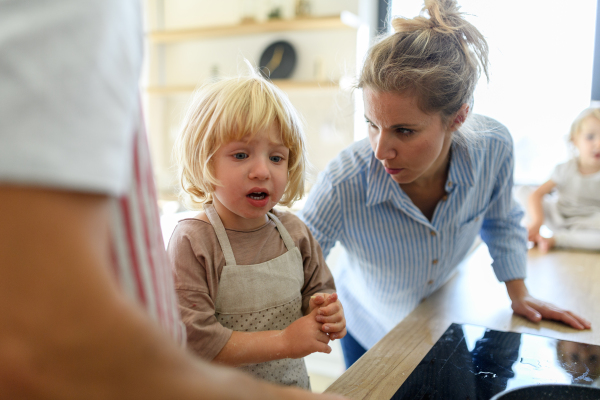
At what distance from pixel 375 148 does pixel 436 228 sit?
33cm

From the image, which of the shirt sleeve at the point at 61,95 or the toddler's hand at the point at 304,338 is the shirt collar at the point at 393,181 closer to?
the toddler's hand at the point at 304,338

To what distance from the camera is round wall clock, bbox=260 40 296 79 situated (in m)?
3.49

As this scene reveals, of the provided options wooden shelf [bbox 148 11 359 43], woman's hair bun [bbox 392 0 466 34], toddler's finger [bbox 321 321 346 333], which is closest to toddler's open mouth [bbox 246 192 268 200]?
toddler's finger [bbox 321 321 346 333]

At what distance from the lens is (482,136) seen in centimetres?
132

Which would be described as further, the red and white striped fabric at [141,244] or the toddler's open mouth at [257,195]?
the toddler's open mouth at [257,195]

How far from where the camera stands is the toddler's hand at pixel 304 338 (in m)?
0.76

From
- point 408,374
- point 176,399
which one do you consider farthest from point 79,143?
point 408,374

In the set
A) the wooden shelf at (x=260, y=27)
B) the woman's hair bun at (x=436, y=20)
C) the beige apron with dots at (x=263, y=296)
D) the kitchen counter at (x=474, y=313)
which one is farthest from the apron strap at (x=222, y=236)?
the wooden shelf at (x=260, y=27)

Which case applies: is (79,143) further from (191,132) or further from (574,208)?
(574,208)

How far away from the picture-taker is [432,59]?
110 cm

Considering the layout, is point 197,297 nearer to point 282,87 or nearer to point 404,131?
point 404,131

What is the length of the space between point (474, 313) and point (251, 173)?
0.73 meters

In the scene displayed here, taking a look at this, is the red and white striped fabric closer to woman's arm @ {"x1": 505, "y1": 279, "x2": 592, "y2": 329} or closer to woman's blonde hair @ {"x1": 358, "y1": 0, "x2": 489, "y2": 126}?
woman's blonde hair @ {"x1": 358, "y1": 0, "x2": 489, "y2": 126}

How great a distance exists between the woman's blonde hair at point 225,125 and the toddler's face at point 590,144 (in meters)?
1.80
